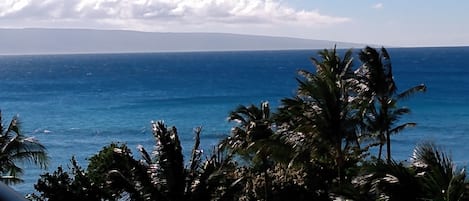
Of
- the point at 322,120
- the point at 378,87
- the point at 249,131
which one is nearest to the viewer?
the point at 322,120

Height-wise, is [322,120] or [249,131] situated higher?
[322,120]

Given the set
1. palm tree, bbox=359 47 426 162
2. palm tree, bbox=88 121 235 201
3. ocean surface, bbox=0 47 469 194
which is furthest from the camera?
ocean surface, bbox=0 47 469 194

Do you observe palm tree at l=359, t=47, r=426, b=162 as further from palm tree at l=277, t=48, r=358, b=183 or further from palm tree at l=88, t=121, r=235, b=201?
palm tree at l=88, t=121, r=235, b=201

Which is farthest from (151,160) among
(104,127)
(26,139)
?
(104,127)

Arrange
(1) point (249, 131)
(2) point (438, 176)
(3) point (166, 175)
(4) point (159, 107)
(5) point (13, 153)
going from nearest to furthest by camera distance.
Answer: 1. (2) point (438, 176)
2. (3) point (166, 175)
3. (5) point (13, 153)
4. (1) point (249, 131)
5. (4) point (159, 107)

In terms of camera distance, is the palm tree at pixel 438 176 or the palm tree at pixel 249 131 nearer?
the palm tree at pixel 438 176

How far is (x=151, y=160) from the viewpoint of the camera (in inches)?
591

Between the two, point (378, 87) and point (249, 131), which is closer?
point (249, 131)

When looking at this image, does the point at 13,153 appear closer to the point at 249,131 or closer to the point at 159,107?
the point at 249,131

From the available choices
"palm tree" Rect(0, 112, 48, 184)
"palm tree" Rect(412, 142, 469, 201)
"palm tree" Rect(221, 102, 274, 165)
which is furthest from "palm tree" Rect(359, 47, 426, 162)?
"palm tree" Rect(412, 142, 469, 201)

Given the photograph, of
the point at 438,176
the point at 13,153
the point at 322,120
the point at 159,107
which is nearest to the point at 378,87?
the point at 322,120

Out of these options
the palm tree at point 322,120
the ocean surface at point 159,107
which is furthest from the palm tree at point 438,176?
the ocean surface at point 159,107

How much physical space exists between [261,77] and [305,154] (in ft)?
400

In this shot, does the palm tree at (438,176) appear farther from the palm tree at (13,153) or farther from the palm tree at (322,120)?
the palm tree at (13,153)
